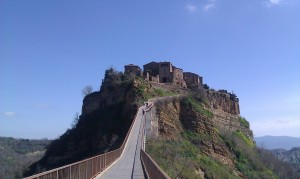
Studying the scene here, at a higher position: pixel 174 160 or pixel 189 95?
pixel 189 95

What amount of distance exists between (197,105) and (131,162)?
1338 inches

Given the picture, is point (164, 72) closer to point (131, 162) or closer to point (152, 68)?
point (152, 68)

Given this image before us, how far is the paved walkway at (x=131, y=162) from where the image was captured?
2143 centimetres

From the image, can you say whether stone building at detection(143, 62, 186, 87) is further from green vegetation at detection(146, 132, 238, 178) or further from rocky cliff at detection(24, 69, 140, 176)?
green vegetation at detection(146, 132, 238, 178)

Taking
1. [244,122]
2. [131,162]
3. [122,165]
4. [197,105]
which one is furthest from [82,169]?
[244,122]

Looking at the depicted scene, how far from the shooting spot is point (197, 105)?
200 feet

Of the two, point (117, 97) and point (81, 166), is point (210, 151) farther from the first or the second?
point (81, 166)

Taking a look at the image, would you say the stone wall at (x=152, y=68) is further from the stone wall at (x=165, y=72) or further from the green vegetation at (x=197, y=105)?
the green vegetation at (x=197, y=105)

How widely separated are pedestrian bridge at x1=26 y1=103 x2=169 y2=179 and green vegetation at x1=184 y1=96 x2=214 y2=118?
12692 mm

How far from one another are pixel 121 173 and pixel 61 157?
3695cm

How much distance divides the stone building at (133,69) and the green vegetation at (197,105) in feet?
39.3

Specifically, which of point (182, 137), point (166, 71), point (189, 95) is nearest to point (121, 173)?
point (182, 137)

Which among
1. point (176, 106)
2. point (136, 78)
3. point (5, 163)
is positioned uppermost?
point (136, 78)

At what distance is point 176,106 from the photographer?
57.5m
